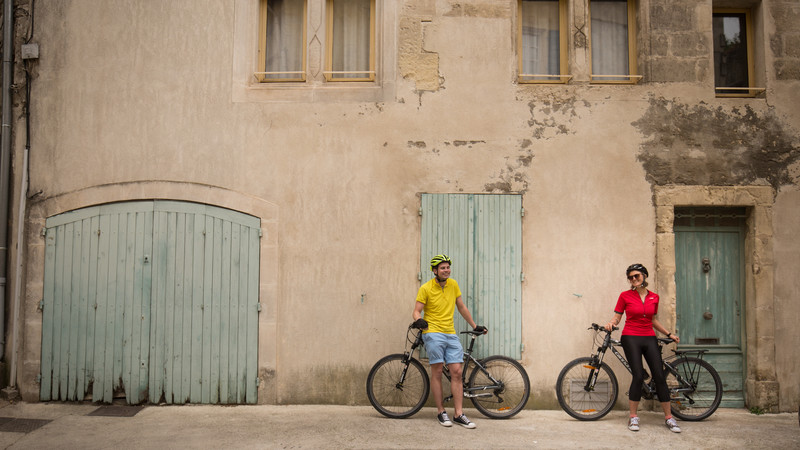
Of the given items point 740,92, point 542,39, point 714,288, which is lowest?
point 714,288

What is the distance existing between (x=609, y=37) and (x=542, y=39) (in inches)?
32.8

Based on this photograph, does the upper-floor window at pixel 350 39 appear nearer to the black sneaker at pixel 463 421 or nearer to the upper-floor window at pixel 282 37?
the upper-floor window at pixel 282 37

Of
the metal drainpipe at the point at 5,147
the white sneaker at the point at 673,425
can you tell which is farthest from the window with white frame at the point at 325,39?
the white sneaker at the point at 673,425

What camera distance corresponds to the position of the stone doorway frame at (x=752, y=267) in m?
6.81

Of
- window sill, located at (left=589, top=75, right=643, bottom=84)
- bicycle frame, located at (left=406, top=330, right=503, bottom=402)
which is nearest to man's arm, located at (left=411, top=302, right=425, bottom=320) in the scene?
bicycle frame, located at (left=406, top=330, right=503, bottom=402)

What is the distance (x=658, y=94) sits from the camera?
7.04m

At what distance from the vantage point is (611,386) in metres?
6.52

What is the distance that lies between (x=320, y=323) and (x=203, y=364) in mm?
1431

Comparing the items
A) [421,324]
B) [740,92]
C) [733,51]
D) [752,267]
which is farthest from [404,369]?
[733,51]

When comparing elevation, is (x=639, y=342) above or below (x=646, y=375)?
above

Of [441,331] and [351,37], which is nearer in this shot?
[441,331]

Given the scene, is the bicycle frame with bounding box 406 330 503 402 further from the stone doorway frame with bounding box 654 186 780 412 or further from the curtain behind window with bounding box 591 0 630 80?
the curtain behind window with bounding box 591 0 630 80

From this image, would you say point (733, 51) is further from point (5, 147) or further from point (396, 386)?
point (5, 147)

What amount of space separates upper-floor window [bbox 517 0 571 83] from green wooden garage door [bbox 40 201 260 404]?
3.88m
